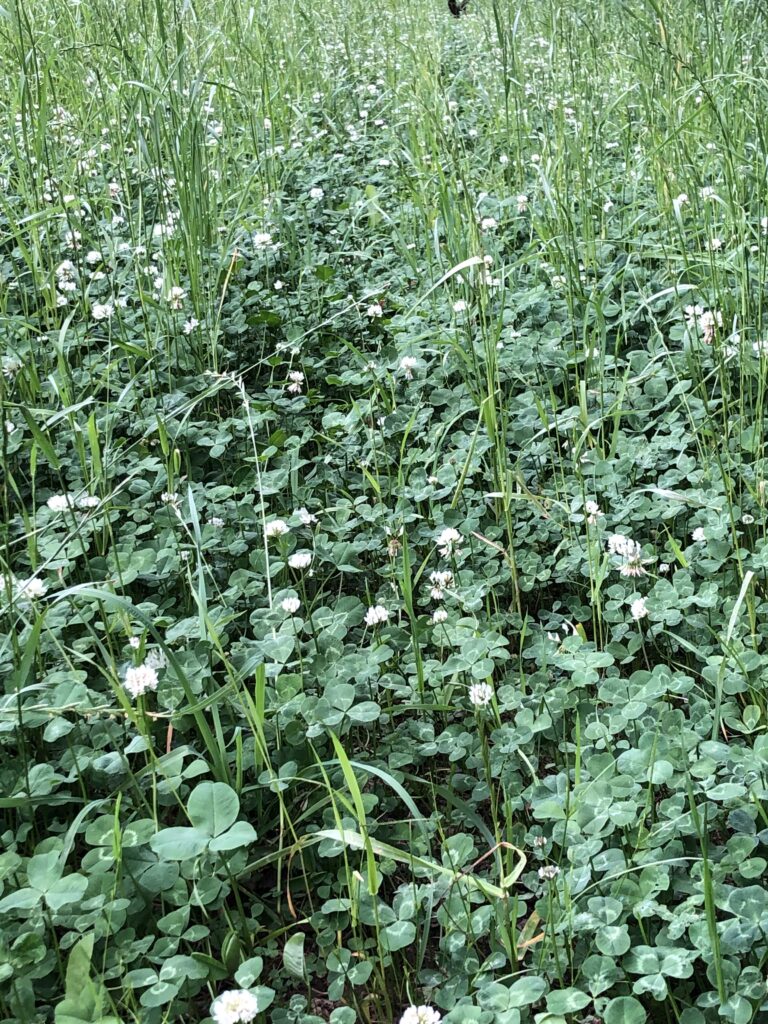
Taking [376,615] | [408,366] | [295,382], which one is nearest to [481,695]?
[376,615]

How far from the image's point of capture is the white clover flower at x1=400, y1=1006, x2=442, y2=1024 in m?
1.24

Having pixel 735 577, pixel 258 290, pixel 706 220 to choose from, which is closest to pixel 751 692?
pixel 735 577

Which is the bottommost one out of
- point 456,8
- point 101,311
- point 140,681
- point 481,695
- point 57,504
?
point 481,695

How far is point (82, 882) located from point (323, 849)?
366 mm

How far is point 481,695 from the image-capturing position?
1651 millimetres

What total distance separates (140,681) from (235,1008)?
0.59 meters

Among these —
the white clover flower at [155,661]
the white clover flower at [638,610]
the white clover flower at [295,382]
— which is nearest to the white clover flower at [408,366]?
the white clover flower at [295,382]

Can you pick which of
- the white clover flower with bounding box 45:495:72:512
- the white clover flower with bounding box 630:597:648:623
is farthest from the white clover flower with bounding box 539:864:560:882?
the white clover flower with bounding box 45:495:72:512

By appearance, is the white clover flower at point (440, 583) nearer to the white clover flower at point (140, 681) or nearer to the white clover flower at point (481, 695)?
the white clover flower at point (481, 695)

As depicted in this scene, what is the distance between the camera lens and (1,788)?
158 cm

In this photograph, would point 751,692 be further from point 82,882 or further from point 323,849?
point 82,882

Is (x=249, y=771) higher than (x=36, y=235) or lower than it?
lower

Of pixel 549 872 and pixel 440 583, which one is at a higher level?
pixel 440 583

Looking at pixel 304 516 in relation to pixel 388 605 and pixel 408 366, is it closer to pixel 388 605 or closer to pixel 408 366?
pixel 388 605
